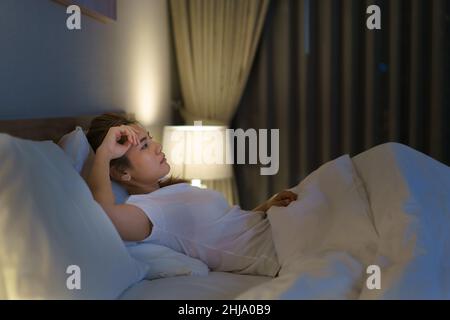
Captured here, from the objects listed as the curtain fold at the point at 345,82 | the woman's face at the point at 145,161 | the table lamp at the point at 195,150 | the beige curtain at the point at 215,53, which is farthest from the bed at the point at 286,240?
the beige curtain at the point at 215,53

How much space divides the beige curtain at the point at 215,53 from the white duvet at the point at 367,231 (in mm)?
1696

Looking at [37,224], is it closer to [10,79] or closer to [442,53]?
[10,79]

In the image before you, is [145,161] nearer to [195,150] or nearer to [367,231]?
[367,231]

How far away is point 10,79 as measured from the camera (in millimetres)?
1628

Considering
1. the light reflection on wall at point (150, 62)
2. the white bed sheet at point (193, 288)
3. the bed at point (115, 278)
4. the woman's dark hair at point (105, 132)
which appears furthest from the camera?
the light reflection on wall at point (150, 62)

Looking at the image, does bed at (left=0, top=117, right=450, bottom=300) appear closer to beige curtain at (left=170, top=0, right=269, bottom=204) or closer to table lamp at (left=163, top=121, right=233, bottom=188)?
table lamp at (left=163, top=121, right=233, bottom=188)

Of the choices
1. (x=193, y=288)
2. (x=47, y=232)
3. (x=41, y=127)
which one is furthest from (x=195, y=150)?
(x=47, y=232)

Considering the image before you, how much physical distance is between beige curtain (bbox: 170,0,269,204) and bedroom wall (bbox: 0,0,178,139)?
0.13m

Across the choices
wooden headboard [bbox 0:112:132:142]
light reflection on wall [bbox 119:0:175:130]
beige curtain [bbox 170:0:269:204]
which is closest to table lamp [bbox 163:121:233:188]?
light reflection on wall [bbox 119:0:175:130]

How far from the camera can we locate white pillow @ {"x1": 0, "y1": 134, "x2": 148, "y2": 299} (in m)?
1.15

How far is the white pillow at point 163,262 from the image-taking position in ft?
5.04

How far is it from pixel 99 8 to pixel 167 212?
1045mm

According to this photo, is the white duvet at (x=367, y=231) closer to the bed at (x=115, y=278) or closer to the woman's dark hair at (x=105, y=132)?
the bed at (x=115, y=278)

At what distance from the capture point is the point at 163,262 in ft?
5.10
